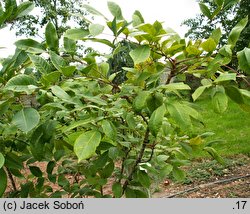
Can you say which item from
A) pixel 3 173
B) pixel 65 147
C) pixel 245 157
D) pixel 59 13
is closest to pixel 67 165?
pixel 65 147

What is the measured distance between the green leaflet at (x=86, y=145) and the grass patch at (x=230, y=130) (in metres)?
3.97

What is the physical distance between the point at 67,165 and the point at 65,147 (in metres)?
0.21

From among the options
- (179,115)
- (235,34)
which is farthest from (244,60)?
(179,115)

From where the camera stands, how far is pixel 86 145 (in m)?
1.03

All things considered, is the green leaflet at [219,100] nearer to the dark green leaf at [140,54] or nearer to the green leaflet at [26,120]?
the dark green leaf at [140,54]

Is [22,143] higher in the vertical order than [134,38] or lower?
lower

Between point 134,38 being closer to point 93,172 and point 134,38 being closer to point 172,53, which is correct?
point 172,53

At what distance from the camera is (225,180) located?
4.35 meters

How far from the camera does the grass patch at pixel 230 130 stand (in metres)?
5.77

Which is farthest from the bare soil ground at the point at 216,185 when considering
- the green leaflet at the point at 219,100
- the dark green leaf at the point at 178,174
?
the green leaflet at the point at 219,100

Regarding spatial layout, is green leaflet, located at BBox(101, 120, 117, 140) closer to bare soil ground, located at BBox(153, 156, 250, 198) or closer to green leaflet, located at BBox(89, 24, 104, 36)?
green leaflet, located at BBox(89, 24, 104, 36)

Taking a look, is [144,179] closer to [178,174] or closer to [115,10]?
[178,174]

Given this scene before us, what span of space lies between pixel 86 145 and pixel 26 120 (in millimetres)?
161
